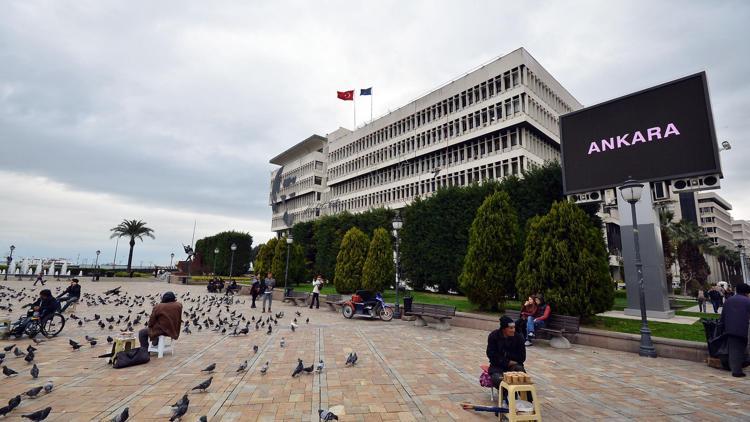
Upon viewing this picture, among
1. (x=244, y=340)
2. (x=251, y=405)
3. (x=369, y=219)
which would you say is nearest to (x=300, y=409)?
(x=251, y=405)

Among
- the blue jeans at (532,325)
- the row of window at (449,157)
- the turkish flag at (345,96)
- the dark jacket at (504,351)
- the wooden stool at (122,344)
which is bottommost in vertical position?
the wooden stool at (122,344)

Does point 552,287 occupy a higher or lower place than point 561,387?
higher

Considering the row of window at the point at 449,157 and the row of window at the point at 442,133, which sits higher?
the row of window at the point at 442,133

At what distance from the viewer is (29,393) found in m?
5.38

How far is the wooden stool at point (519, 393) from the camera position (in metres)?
4.53

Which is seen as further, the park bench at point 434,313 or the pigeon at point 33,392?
the park bench at point 434,313

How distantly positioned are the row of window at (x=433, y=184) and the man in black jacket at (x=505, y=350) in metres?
20.9

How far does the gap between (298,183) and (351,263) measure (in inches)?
1974

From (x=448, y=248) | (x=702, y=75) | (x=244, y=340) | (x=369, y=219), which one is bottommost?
(x=244, y=340)

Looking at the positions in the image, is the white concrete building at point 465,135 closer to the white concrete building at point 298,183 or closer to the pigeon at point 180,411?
the white concrete building at point 298,183

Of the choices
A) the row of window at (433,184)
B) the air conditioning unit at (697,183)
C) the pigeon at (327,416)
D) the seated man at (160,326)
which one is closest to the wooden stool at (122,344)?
the seated man at (160,326)

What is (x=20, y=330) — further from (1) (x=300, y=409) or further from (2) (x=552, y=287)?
(2) (x=552, y=287)

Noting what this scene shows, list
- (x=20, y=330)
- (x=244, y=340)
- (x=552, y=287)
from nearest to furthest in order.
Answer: (x=20, y=330) → (x=244, y=340) → (x=552, y=287)

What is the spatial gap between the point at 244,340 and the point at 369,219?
22564mm
